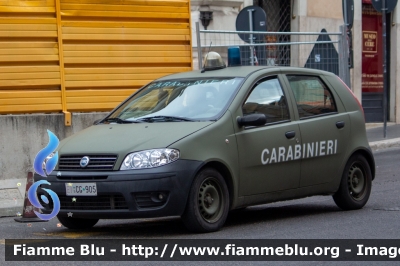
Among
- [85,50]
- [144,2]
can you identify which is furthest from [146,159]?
[144,2]

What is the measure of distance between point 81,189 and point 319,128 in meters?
2.76

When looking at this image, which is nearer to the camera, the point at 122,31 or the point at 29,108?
the point at 29,108

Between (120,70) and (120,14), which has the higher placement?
(120,14)

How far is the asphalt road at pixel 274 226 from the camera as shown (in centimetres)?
759

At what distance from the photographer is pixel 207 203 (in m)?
7.80

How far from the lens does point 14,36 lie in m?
13.1

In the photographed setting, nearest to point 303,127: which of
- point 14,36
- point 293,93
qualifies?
point 293,93

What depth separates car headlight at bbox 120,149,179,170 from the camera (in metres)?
7.42

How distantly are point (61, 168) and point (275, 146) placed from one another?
6.88 ft

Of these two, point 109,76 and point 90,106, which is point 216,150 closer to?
point 90,106

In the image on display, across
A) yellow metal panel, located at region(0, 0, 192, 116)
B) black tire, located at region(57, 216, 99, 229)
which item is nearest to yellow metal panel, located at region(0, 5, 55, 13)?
yellow metal panel, located at region(0, 0, 192, 116)

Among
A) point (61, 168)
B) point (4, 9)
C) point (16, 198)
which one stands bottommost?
point (16, 198)

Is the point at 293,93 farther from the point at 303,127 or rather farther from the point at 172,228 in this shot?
the point at 172,228

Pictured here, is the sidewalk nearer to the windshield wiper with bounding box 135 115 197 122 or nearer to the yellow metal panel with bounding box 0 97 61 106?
the yellow metal panel with bounding box 0 97 61 106
